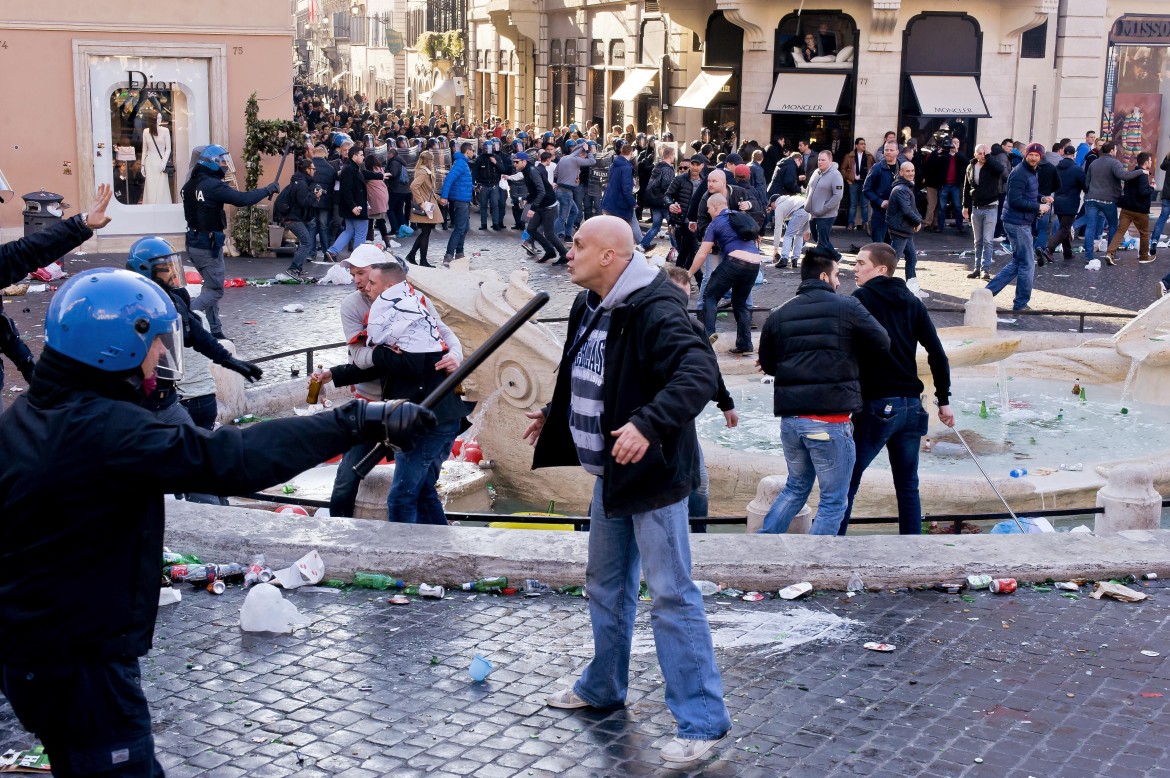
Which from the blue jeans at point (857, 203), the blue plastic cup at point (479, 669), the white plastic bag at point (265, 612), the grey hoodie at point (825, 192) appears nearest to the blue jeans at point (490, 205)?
the blue jeans at point (857, 203)

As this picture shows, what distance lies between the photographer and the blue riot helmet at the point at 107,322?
3107mm

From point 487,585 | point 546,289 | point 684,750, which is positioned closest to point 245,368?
point 487,585

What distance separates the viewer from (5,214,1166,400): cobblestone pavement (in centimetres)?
1285

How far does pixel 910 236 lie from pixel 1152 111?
1601 cm

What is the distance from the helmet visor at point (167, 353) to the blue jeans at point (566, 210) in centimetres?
1646

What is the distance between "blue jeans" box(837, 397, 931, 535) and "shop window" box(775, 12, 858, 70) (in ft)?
65.8

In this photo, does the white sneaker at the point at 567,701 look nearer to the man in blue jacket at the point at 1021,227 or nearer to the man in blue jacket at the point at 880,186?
the man in blue jacket at the point at 1021,227

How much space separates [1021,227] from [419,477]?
10475 mm

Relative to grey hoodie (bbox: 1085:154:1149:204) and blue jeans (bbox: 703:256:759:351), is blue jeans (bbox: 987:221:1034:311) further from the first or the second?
grey hoodie (bbox: 1085:154:1149:204)

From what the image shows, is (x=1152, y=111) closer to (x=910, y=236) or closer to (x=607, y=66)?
(x=607, y=66)

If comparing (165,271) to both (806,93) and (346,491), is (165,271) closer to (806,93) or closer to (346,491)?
(346,491)

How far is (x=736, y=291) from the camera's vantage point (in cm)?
1215

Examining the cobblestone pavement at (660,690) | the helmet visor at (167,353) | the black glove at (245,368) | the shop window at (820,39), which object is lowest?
the cobblestone pavement at (660,690)

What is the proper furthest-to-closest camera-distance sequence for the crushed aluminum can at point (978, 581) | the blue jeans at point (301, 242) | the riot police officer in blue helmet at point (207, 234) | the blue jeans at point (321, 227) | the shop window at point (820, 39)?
the shop window at point (820, 39) < the blue jeans at point (321, 227) < the blue jeans at point (301, 242) < the riot police officer in blue helmet at point (207, 234) < the crushed aluminum can at point (978, 581)
